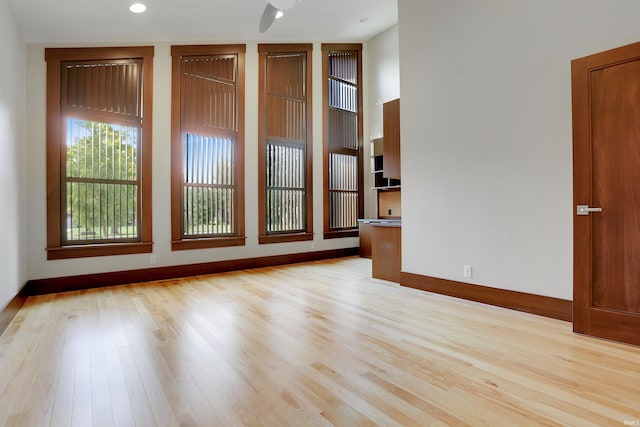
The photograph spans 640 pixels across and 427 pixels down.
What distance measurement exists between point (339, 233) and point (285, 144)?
2087 mm

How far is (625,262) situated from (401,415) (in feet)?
6.97

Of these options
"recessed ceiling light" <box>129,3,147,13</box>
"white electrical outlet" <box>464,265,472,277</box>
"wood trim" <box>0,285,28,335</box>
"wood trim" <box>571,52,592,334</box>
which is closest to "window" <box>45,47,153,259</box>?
"wood trim" <box>0,285,28,335</box>

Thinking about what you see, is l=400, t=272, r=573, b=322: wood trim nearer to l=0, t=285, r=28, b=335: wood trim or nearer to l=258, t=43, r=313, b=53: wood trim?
l=0, t=285, r=28, b=335: wood trim

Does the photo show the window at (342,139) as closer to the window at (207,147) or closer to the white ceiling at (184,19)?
the white ceiling at (184,19)

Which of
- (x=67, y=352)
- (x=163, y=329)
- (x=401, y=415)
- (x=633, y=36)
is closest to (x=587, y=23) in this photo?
(x=633, y=36)

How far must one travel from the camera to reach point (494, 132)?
3328mm

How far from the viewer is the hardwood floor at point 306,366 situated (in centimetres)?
162

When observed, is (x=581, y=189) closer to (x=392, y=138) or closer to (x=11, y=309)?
(x=392, y=138)

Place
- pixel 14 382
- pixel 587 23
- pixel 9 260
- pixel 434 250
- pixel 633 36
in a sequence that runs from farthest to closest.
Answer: pixel 434 250
pixel 9 260
pixel 587 23
pixel 633 36
pixel 14 382

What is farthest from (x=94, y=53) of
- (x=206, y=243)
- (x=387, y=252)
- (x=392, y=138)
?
(x=387, y=252)

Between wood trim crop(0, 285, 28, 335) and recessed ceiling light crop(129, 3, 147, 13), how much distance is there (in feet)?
10.9

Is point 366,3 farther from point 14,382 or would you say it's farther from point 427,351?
point 14,382

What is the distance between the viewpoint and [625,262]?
2451 mm

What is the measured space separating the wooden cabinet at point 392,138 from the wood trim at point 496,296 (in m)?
1.47
